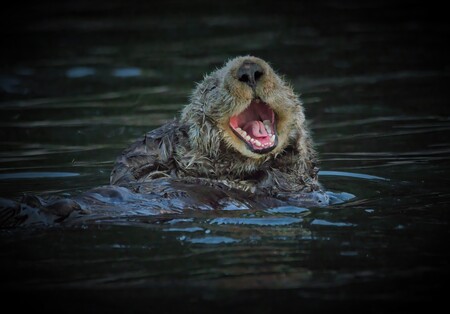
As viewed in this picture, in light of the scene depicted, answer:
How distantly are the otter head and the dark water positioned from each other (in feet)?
1.63

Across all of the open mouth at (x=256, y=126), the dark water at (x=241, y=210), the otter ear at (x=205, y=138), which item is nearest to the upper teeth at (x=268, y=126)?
the open mouth at (x=256, y=126)

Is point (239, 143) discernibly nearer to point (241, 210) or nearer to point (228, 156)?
point (228, 156)

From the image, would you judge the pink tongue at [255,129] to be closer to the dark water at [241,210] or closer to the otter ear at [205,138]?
the otter ear at [205,138]

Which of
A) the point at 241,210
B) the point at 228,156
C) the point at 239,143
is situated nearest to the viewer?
the point at 241,210

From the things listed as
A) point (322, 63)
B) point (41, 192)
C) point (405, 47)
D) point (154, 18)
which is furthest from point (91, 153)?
point (154, 18)

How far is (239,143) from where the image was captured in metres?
5.86

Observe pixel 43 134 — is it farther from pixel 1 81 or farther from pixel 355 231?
pixel 355 231

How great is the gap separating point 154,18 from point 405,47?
13.3 feet

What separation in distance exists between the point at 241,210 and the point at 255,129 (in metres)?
0.60

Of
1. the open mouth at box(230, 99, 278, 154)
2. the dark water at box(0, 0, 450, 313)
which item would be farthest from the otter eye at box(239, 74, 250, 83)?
the dark water at box(0, 0, 450, 313)

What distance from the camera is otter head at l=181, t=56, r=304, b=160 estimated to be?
5.72 meters

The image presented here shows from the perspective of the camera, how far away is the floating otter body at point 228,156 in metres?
5.62

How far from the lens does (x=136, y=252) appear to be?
4887 millimetres

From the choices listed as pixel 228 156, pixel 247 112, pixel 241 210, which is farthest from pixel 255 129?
pixel 241 210
